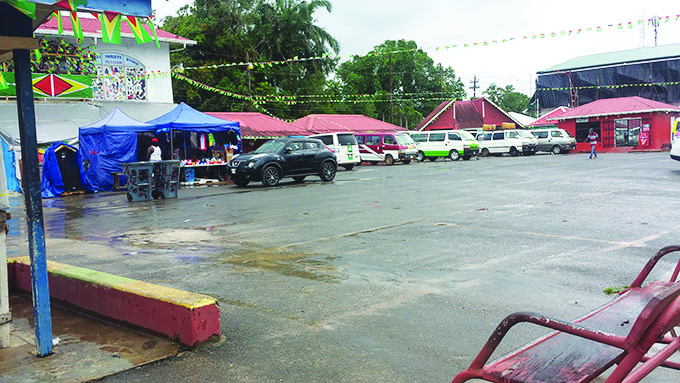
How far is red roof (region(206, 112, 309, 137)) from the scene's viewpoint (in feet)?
105

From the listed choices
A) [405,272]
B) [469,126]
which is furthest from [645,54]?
[405,272]

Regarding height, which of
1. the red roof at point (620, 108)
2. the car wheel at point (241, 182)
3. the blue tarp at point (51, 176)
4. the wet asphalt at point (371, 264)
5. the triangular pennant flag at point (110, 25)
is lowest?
the wet asphalt at point (371, 264)

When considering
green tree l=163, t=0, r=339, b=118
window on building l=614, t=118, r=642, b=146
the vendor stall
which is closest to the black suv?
the vendor stall

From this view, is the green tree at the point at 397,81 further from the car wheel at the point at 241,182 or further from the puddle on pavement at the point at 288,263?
the puddle on pavement at the point at 288,263

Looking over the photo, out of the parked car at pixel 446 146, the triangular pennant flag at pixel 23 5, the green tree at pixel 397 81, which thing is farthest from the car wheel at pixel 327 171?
the green tree at pixel 397 81

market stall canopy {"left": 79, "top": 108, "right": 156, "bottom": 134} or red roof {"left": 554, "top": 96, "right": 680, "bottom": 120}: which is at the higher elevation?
red roof {"left": 554, "top": 96, "right": 680, "bottom": 120}

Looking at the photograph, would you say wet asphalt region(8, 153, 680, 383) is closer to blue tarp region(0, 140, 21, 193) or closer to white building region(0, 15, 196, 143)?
blue tarp region(0, 140, 21, 193)

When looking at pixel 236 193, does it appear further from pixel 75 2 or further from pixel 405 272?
pixel 75 2

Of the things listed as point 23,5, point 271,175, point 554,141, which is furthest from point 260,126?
point 23,5

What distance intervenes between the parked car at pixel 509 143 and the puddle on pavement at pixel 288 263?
3550 cm

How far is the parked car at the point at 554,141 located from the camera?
40375 mm

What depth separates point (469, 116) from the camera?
57.1 meters

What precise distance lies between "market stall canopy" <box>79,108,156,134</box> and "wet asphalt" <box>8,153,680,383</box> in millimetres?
7189

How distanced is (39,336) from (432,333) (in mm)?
2881
